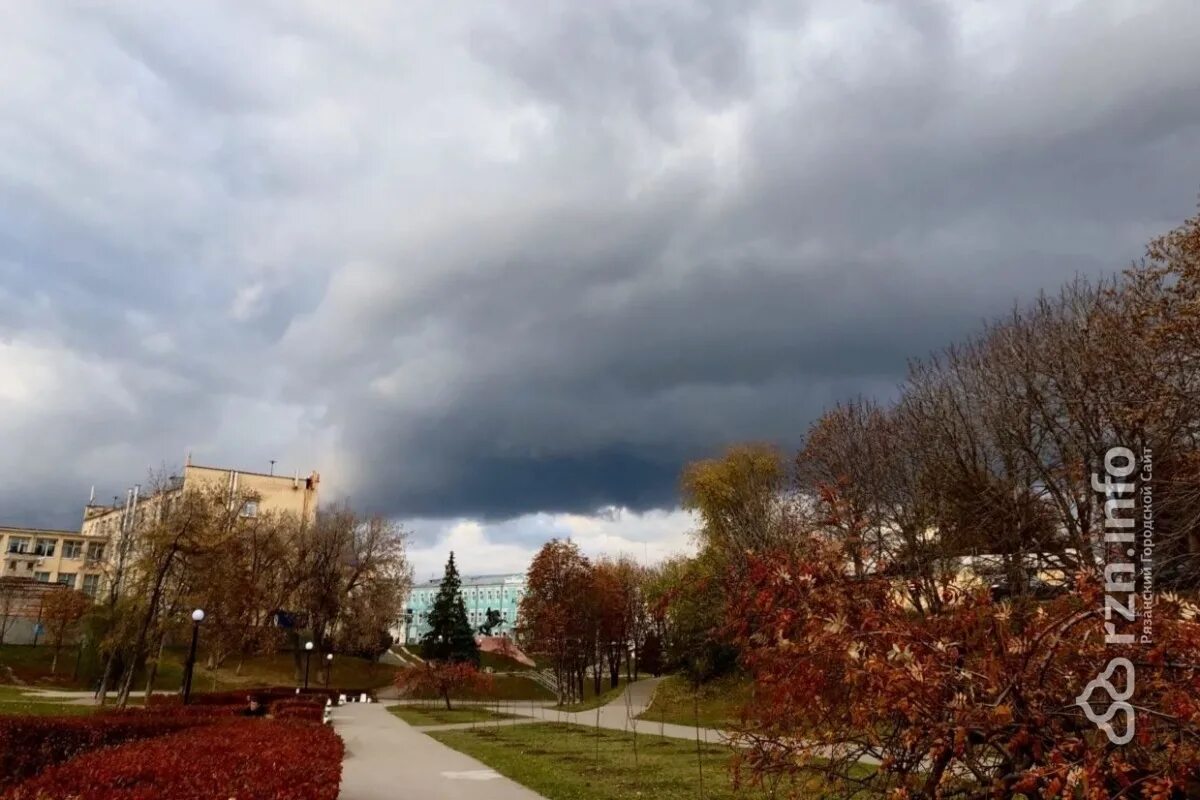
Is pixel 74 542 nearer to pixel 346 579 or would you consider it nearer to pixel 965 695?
pixel 346 579

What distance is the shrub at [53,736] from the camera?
33.5ft

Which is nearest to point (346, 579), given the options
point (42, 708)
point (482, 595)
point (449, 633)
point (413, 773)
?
point (449, 633)

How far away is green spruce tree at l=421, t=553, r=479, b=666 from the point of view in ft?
187

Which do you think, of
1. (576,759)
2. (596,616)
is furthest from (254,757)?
(596,616)

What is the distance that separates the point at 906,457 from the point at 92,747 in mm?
20756

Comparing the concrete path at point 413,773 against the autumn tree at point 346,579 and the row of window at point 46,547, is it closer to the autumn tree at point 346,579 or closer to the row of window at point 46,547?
the autumn tree at point 346,579

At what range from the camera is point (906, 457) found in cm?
2331

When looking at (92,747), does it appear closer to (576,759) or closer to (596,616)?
(576,759)

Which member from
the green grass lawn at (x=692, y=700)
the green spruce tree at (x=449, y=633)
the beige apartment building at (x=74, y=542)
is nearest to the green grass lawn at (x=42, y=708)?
the green grass lawn at (x=692, y=700)

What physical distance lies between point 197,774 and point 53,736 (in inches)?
235
